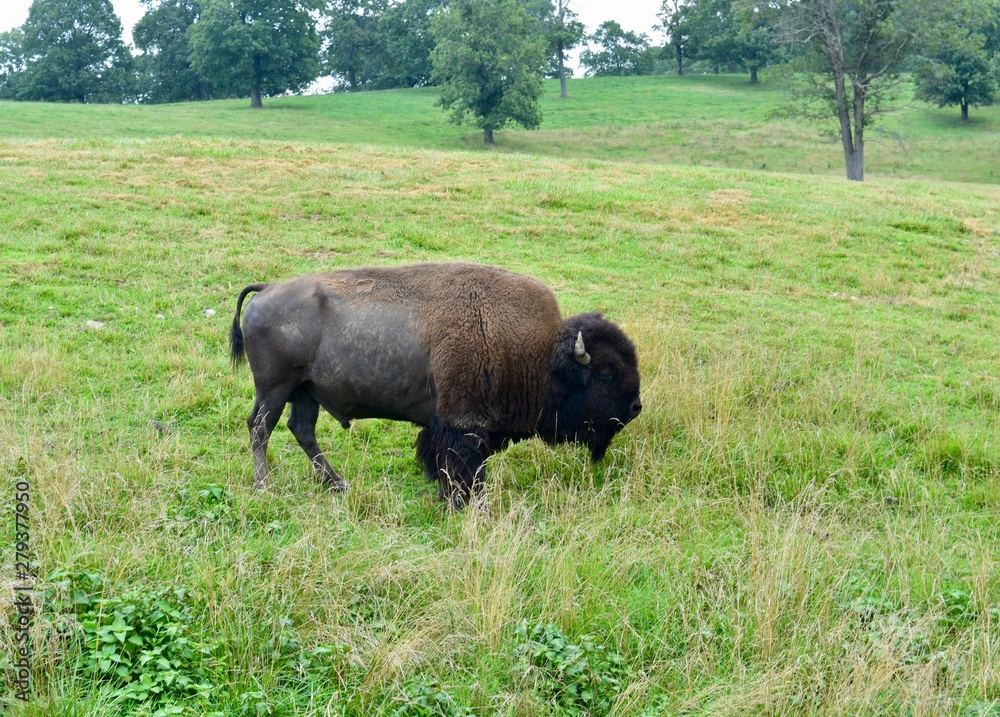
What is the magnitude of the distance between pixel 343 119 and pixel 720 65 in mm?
49436

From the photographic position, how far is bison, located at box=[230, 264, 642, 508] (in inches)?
280

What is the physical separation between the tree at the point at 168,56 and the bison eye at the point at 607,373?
73240 millimetres

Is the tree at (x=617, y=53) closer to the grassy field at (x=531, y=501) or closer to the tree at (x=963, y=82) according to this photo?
the tree at (x=963, y=82)

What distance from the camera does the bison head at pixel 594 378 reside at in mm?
7352

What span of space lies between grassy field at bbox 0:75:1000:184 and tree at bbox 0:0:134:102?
11.3 m

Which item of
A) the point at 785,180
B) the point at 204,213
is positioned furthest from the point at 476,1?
the point at 204,213

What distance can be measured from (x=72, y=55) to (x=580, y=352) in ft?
226

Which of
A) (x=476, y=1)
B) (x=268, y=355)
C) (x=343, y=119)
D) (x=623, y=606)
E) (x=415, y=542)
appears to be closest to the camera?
(x=623, y=606)

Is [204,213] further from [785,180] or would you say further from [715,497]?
[785,180]

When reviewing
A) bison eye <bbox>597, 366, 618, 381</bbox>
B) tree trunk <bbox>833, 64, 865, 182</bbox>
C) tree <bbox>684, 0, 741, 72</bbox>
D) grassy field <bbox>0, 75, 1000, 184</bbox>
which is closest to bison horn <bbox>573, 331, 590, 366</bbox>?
bison eye <bbox>597, 366, 618, 381</bbox>

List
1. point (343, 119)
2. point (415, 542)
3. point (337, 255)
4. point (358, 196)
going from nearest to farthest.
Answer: point (415, 542) → point (337, 255) → point (358, 196) → point (343, 119)

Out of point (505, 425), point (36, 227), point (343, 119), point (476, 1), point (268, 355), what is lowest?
point (505, 425)

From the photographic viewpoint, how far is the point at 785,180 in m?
24.2

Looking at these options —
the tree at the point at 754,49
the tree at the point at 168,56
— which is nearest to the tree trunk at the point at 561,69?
the tree at the point at 754,49
